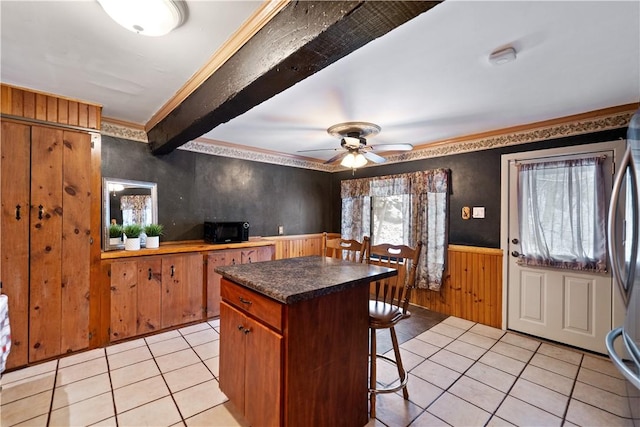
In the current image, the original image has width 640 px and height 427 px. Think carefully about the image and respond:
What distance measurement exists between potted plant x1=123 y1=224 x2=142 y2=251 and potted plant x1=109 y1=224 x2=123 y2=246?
0.09 metres

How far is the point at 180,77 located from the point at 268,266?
1527 millimetres

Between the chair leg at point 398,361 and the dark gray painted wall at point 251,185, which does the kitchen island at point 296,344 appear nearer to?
the chair leg at point 398,361

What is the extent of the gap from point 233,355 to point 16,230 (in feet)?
6.90

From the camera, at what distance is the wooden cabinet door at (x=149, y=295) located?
110 inches

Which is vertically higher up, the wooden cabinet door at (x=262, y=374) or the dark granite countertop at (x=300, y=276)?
the dark granite countertop at (x=300, y=276)

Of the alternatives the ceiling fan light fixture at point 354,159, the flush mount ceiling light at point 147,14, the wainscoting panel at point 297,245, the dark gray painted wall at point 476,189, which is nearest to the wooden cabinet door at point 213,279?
the wainscoting panel at point 297,245

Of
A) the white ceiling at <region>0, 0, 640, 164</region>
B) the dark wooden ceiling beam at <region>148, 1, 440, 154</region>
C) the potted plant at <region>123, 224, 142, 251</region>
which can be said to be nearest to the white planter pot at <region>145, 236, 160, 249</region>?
the potted plant at <region>123, 224, 142, 251</region>

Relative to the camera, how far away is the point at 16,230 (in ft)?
7.25

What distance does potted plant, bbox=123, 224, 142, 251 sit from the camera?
2.83m

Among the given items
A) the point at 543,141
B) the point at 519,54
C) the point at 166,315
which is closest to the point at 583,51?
the point at 519,54

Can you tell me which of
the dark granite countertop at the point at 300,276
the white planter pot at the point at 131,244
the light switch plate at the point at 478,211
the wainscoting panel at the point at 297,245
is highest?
the light switch plate at the point at 478,211

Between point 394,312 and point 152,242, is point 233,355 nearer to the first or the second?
point 394,312

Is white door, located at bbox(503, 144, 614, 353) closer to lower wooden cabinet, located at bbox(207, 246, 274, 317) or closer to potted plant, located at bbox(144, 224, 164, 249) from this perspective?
lower wooden cabinet, located at bbox(207, 246, 274, 317)

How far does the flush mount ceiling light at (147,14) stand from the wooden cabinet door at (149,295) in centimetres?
219
